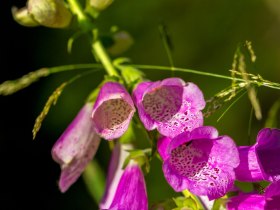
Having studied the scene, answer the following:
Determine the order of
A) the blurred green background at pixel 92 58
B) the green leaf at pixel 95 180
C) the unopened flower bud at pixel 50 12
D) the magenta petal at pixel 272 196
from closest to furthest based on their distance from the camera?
the magenta petal at pixel 272 196, the unopened flower bud at pixel 50 12, the green leaf at pixel 95 180, the blurred green background at pixel 92 58

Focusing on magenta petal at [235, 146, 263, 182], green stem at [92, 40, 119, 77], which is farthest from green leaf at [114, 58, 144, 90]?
magenta petal at [235, 146, 263, 182]

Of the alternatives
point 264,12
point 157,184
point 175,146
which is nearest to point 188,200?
point 175,146

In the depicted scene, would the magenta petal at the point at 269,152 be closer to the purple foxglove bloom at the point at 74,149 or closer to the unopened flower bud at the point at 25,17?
the purple foxglove bloom at the point at 74,149

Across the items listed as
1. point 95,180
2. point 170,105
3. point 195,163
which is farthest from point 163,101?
point 95,180

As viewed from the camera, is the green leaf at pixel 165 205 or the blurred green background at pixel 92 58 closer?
the green leaf at pixel 165 205

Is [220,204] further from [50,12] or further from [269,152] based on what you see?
[50,12]

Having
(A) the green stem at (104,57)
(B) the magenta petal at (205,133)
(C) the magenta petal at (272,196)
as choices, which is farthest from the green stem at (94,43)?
(C) the magenta petal at (272,196)

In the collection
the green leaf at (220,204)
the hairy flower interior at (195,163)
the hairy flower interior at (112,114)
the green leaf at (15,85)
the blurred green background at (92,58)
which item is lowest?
the blurred green background at (92,58)

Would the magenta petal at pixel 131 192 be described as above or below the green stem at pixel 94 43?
below
